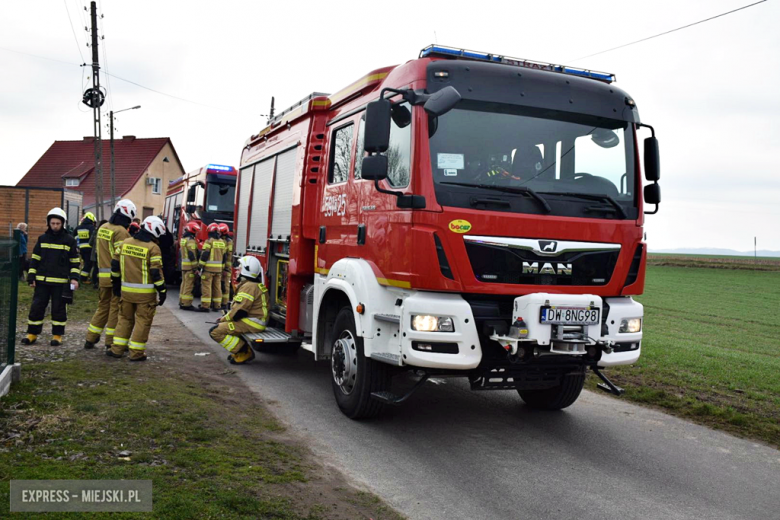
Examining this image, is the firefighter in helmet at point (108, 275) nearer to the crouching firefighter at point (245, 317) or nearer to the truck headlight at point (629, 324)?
the crouching firefighter at point (245, 317)

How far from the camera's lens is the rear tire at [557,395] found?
23.0ft

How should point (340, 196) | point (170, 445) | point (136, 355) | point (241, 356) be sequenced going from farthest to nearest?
point (241, 356)
point (136, 355)
point (340, 196)
point (170, 445)

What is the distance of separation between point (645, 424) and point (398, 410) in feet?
8.36

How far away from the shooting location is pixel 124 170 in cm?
5525

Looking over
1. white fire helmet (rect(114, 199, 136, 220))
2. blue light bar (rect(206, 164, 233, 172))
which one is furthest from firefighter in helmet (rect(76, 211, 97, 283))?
white fire helmet (rect(114, 199, 136, 220))

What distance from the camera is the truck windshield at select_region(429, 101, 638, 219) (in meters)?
5.56

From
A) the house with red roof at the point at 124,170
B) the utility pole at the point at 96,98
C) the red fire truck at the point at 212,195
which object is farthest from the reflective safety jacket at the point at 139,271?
the house with red roof at the point at 124,170

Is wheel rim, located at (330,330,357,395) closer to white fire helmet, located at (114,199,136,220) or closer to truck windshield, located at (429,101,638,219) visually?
truck windshield, located at (429,101,638,219)

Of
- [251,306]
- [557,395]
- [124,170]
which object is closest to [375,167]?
[557,395]

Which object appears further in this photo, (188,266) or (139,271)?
(188,266)

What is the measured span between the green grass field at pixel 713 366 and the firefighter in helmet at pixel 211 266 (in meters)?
8.97

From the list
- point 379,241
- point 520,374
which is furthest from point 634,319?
point 379,241

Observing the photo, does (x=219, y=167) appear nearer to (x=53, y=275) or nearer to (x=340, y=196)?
(x=53, y=275)

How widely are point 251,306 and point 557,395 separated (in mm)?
4105
